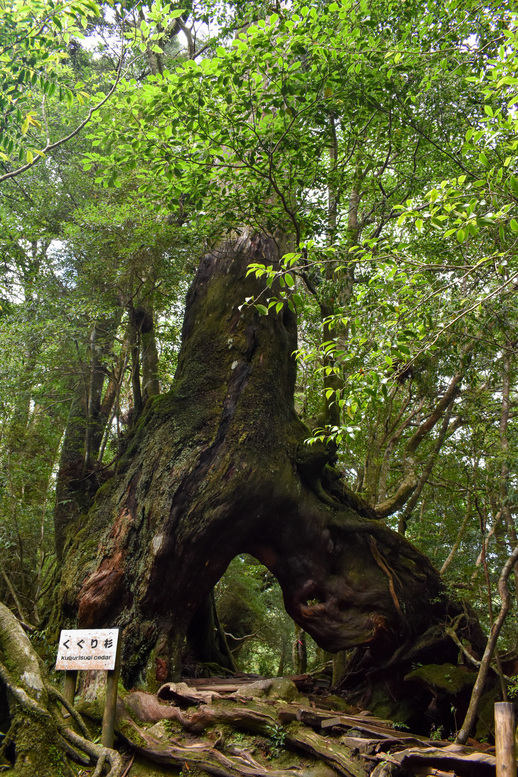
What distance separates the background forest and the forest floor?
1946mm

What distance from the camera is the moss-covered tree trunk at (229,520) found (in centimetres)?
553

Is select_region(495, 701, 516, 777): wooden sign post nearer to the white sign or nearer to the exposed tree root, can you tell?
the exposed tree root

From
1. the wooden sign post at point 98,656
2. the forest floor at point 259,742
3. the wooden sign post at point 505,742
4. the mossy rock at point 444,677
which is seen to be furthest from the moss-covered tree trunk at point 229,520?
the wooden sign post at point 505,742

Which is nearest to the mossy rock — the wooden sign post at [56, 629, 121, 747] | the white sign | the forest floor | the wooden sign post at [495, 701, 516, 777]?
the forest floor

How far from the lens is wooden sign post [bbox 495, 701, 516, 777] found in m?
3.63

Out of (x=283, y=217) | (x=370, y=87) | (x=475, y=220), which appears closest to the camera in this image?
(x=475, y=220)

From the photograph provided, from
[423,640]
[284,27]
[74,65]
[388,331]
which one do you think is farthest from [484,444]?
[74,65]

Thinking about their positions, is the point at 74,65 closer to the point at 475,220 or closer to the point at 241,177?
the point at 241,177

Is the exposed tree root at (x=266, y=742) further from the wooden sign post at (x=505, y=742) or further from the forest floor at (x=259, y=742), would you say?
the wooden sign post at (x=505, y=742)

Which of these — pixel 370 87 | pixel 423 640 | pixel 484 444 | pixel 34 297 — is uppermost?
pixel 370 87

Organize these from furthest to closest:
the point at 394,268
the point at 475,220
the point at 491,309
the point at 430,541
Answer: the point at 430,541 → the point at 491,309 → the point at 394,268 → the point at 475,220

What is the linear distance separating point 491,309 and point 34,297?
7.08 m

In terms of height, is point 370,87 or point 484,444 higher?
point 370,87

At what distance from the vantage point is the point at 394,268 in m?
4.21
